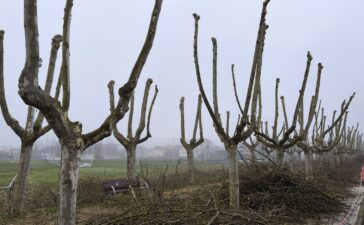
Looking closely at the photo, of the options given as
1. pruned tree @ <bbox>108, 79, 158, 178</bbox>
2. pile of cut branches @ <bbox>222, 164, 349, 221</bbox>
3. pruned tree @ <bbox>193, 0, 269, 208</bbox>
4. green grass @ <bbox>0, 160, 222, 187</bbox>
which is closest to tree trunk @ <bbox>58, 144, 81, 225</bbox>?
green grass @ <bbox>0, 160, 222, 187</bbox>

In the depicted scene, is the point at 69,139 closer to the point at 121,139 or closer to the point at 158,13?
the point at 158,13

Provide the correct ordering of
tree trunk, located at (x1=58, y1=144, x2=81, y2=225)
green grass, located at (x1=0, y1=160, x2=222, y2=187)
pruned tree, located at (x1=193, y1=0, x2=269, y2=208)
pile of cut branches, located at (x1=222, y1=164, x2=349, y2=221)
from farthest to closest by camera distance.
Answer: green grass, located at (x1=0, y1=160, x2=222, y2=187), pile of cut branches, located at (x1=222, y1=164, x2=349, y2=221), pruned tree, located at (x1=193, y1=0, x2=269, y2=208), tree trunk, located at (x1=58, y1=144, x2=81, y2=225)

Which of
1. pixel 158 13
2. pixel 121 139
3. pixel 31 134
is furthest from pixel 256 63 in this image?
pixel 121 139

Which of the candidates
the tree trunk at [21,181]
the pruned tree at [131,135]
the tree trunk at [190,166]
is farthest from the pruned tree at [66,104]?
the tree trunk at [190,166]

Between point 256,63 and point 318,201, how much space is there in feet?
13.1

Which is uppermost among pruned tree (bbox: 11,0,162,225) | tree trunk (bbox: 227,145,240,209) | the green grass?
pruned tree (bbox: 11,0,162,225)

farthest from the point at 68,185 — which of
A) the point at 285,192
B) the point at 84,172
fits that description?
the point at 84,172

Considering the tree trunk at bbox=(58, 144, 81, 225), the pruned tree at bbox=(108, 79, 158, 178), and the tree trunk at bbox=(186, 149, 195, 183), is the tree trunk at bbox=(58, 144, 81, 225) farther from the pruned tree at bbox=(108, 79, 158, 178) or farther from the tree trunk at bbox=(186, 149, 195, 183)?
the tree trunk at bbox=(186, 149, 195, 183)

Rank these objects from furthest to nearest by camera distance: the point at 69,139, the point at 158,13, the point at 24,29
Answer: the point at 158,13
the point at 69,139
the point at 24,29

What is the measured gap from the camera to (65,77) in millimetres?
4027

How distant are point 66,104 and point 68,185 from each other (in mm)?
895

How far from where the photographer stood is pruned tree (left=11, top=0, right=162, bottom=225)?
129 inches

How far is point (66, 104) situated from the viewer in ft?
13.0

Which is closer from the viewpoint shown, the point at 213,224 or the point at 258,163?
the point at 213,224
